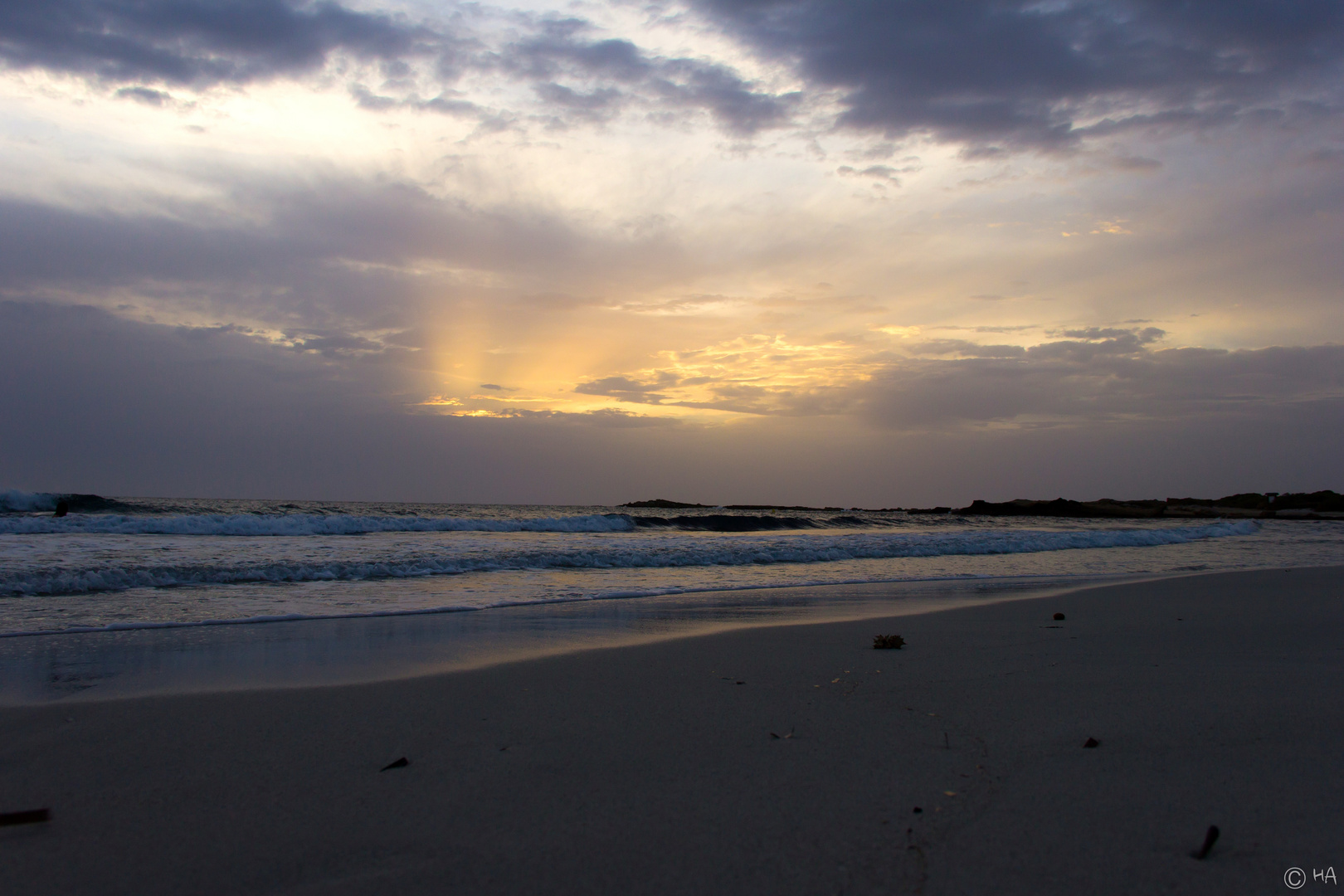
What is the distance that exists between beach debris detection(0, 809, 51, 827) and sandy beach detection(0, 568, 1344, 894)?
26 mm

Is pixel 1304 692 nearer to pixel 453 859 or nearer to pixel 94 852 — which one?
pixel 453 859

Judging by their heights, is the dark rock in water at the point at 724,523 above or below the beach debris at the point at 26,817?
below

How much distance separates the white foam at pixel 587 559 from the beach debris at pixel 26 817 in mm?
6925

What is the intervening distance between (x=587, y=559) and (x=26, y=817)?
10.2 metres

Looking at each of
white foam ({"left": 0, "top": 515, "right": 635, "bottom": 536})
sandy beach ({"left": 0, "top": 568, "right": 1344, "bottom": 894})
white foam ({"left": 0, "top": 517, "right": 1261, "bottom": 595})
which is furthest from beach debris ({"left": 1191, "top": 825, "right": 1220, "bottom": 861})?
white foam ({"left": 0, "top": 515, "right": 635, "bottom": 536})

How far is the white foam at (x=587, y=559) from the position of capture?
8.22 m

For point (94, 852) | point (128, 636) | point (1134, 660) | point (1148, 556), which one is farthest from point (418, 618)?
point (1148, 556)

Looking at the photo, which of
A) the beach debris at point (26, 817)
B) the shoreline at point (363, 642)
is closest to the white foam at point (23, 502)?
the shoreline at point (363, 642)

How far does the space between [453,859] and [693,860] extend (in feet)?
2.20

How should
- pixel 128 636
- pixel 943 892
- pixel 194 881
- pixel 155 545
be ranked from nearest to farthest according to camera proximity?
pixel 943 892, pixel 194 881, pixel 128 636, pixel 155 545

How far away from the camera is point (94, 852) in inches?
82.4

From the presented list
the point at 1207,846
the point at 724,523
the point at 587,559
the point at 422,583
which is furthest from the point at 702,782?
the point at 724,523

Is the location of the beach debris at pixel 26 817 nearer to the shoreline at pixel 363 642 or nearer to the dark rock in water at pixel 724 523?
the shoreline at pixel 363 642

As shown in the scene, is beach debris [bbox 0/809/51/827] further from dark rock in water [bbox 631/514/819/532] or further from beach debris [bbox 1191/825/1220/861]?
dark rock in water [bbox 631/514/819/532]
